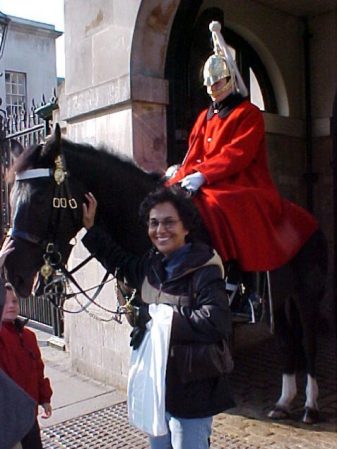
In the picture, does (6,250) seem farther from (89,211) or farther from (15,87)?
(15,87)

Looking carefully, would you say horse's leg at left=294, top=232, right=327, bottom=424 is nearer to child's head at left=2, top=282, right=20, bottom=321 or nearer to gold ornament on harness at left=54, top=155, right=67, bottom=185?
gold ornament on harness at left=54, top=155, right=67, bottom=185

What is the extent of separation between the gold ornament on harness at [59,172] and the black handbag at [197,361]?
1306 millimetres

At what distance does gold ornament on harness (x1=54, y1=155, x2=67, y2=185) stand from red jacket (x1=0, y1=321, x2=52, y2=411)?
0.87 meters

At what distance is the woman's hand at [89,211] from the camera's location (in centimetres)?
346

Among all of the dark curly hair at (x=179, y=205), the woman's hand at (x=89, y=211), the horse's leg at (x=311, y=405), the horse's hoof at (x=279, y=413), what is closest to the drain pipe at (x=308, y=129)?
the horse's leg at (x=311, y=405)

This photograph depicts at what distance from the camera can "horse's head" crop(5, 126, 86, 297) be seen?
3.38 meters

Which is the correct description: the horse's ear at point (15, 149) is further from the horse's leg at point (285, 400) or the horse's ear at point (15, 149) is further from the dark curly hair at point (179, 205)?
the horse's leg at point (285, 400)

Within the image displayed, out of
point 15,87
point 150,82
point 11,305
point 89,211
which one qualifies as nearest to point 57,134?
point 89,211

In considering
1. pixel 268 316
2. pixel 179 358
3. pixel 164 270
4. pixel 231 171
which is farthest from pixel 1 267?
pixel 268 316

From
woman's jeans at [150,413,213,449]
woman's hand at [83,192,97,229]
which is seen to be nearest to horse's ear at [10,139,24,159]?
woman's hand at [83,192,97,229]

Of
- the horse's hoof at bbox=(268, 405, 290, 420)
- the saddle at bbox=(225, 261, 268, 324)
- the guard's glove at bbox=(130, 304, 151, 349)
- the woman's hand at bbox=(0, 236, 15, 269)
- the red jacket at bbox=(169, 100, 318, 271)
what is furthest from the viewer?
the horse's hoof at bbox=(268, 405, 290, 420)

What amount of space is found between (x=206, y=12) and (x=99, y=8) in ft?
3.68

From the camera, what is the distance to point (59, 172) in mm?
3463

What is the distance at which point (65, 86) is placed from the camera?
19.6 feet
